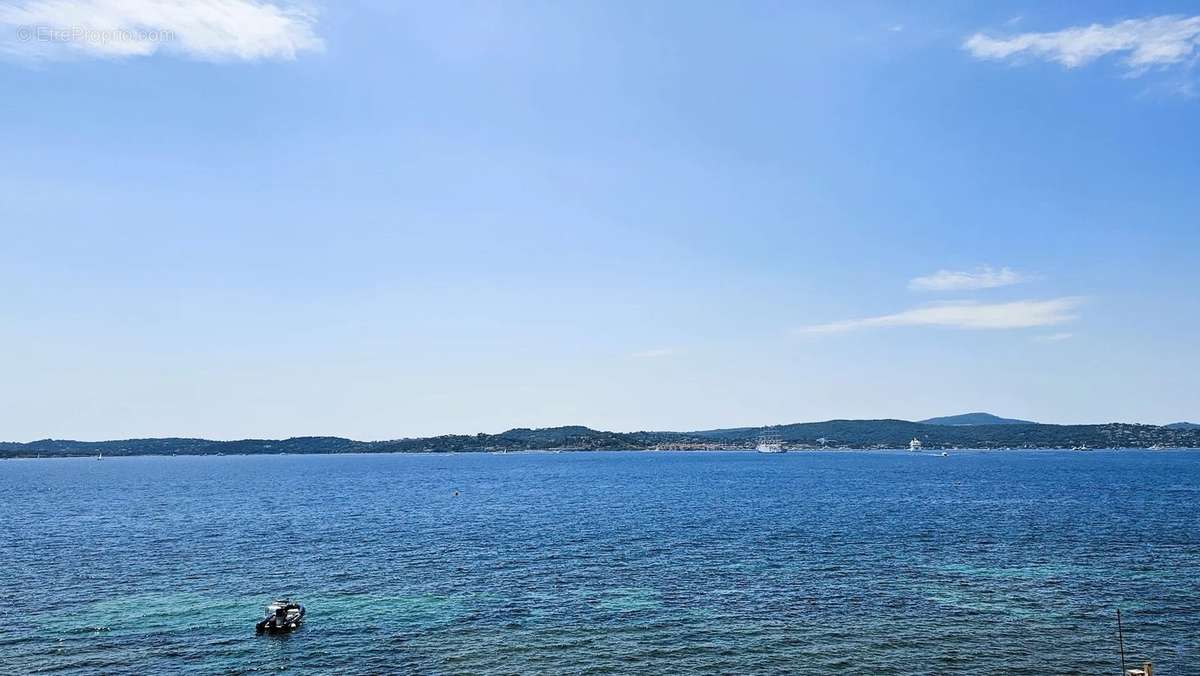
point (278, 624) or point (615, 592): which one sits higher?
point (278, 624)

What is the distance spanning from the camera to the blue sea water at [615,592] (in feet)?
177

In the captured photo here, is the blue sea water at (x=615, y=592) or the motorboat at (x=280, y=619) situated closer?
the blue sea water at (x=615, y=592)

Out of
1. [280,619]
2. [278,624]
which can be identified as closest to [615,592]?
[280,619]

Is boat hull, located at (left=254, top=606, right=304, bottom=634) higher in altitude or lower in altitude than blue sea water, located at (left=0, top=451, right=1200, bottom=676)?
higher

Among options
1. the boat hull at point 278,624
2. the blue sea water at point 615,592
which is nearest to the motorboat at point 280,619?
the boat hull at point 278,624

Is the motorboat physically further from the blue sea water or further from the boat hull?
the blue sea water

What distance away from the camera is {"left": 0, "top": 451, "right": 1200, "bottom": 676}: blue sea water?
2124 inches

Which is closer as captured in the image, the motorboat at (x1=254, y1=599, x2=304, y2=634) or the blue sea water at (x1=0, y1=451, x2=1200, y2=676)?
the blue sea water at (x1=0, y1=451, x2=1200, y2=676)

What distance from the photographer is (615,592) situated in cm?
7294

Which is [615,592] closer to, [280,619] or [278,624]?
[280,619]

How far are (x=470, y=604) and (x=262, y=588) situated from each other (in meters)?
24.3

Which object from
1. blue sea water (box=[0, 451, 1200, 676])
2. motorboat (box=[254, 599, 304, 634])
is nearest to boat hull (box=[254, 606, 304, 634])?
motorboat (box=[254, 599, 304, 634])

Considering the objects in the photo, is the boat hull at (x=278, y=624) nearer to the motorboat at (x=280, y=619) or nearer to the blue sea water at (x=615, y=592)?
the motorboat at (x=280, y=619)

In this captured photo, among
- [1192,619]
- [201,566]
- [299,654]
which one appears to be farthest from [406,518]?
[1192,619]
